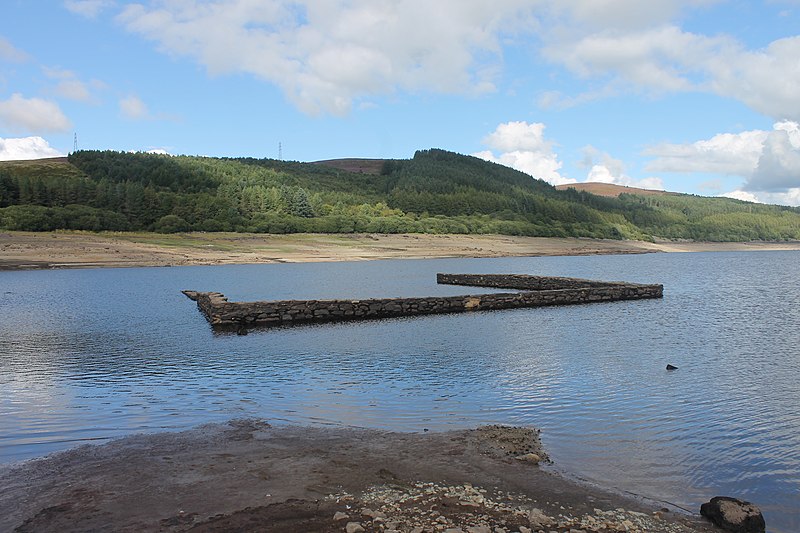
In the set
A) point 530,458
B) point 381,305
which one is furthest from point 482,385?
point 381,305

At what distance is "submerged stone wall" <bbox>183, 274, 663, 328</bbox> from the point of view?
995 inches

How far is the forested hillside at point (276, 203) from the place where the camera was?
100m

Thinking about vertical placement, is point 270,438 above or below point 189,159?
below

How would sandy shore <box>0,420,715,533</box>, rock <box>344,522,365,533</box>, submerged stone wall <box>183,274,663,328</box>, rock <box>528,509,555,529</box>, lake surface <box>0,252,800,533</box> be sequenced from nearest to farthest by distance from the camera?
rock <box>344,522,365,533</box>
rock <box>528,509,555,529</box>
sandy shore <box>0,420,715,533</box>
lake surface <box>0,252,800,533</box>
submerged stone wall <box>183,274,663,328</box>

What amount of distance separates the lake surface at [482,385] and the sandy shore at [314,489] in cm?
89

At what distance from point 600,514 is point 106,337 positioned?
66.1ft

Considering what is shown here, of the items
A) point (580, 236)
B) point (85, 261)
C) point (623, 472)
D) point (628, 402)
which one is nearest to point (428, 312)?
point (628, 402)

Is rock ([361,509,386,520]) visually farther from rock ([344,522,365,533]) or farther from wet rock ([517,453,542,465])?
wet rock ([517,453,542,465])

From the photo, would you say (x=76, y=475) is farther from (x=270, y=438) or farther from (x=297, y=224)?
(x=297, y=224)

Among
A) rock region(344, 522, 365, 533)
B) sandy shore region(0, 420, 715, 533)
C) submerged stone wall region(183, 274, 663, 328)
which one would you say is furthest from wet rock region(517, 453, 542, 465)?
submerged stone wall region(183, 274, 663, 328)

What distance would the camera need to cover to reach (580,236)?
15000cm

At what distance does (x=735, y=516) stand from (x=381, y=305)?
22366mm

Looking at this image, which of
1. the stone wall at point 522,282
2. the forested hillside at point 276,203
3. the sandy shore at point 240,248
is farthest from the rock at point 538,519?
the forested hillside at point 276,203

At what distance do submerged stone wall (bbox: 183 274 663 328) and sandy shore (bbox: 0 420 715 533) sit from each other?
16.0 meters
